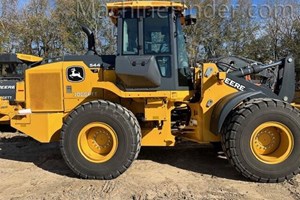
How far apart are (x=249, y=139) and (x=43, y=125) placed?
3095mm

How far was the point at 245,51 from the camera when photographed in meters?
27.7

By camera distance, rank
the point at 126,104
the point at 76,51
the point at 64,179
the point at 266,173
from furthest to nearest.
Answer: the point at 76,51, the point at 126,104, the point at 64,179, the point at 266,173

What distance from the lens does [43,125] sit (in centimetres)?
603

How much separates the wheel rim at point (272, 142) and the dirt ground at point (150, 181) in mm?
374

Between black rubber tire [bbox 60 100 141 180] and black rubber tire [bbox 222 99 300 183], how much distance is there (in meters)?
1.38

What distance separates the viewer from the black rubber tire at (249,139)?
5242 millimetres

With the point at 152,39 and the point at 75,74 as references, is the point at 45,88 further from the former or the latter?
the point at 152,39

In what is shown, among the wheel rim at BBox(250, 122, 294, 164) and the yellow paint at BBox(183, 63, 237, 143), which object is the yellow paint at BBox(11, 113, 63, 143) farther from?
the wheel rim at BBox(250, 122, 294, 164)

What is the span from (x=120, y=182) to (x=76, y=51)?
69.2ft

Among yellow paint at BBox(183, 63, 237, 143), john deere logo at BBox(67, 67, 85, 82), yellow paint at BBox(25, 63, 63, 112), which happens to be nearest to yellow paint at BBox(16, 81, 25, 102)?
yellow paint at BBox(25, 63, 63, 112)

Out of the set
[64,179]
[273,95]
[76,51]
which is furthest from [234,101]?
[76,51]

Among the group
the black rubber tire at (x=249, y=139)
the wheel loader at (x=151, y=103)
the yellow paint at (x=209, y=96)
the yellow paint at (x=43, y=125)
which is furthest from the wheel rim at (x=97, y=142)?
the black rubber tire at (x=249, y=139)

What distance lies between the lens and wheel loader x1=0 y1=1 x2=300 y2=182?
529 cm

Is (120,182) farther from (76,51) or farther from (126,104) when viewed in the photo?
(76,51)
